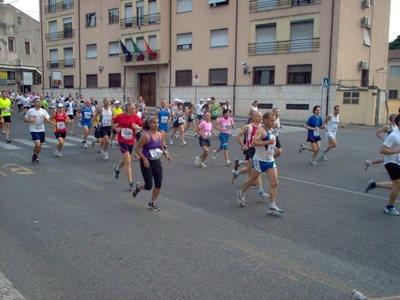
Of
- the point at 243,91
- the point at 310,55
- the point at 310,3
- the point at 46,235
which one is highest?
the point at 310,3

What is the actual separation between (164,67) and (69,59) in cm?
1458

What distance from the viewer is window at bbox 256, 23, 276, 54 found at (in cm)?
3017

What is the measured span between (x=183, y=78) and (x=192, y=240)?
31.4 m

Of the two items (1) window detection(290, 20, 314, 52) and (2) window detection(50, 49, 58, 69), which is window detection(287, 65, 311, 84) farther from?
(2) window detection(50, 49, 58, 69)

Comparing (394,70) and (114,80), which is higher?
(394,70)

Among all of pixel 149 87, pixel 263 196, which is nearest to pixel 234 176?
pixel 263 196

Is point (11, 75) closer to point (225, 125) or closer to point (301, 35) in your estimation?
point (301, 35)

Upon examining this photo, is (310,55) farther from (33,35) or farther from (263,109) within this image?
(33,35)

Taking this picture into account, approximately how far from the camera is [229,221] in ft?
20.4

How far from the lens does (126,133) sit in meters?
9.12

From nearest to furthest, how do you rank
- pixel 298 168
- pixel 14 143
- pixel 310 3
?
pixel 298 168, pixel 14 143, pixel 310 3

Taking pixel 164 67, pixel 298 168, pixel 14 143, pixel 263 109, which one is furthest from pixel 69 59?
pixel 298 168

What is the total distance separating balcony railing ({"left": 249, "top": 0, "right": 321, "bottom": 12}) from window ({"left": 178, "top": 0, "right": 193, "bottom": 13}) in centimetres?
607

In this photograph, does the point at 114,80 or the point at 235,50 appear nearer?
the point at 235,50
